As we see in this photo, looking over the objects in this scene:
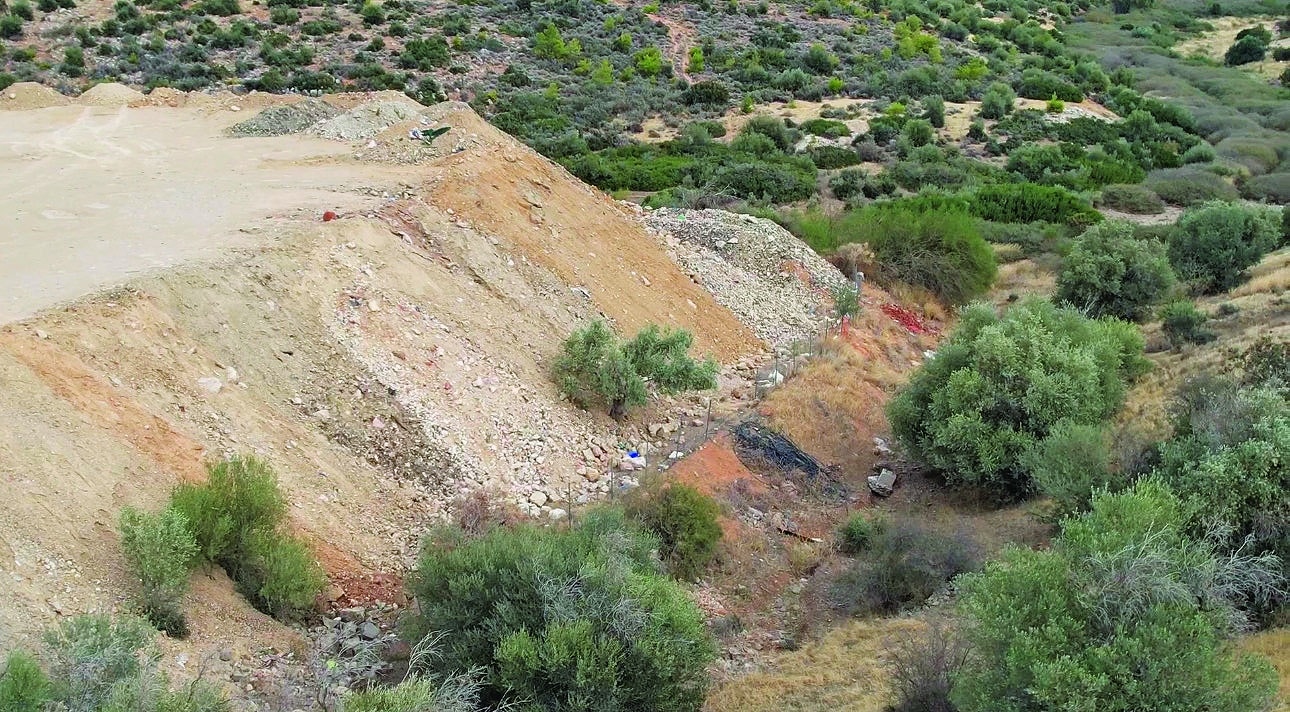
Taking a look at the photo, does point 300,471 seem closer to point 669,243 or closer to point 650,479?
point 650,479

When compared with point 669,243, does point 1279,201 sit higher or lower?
lower

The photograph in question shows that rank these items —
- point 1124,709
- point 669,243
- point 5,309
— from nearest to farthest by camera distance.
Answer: point 1124,709 → point 5,309 → point 669,243

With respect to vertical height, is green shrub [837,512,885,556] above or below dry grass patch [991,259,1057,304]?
above

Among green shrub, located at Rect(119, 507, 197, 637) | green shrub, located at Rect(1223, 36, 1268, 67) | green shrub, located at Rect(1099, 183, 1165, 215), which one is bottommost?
green shrub, located at Rect(1223, 36, 1268, 67)

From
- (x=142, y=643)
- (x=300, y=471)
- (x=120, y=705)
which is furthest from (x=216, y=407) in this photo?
(x=120, y=705)

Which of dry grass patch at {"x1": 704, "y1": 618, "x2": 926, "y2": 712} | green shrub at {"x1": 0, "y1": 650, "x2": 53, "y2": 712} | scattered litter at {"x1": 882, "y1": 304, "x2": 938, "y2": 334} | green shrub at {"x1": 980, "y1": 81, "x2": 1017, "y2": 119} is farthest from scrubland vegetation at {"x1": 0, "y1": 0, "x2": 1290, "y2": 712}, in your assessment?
green shrub at {"x1": 980, "y1": 81, "x2": 1017, "y2": 119}

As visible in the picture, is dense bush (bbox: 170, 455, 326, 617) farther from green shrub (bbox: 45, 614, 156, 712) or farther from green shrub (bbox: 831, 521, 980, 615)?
green shrub (bbox: 831, 521, 980, 615)

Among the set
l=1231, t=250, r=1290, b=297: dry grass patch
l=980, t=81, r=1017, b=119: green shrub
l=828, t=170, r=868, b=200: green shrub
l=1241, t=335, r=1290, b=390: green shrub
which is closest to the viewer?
l=1241, t=335, r=1290, b=390: green shrub
